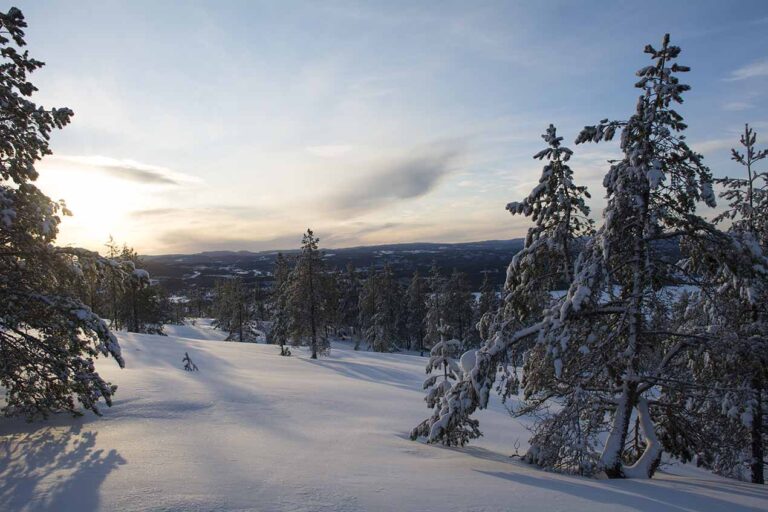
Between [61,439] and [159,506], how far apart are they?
385 cm

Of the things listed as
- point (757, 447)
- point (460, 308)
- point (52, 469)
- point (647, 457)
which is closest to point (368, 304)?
point (460, 308)

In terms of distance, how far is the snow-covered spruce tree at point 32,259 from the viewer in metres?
7.57

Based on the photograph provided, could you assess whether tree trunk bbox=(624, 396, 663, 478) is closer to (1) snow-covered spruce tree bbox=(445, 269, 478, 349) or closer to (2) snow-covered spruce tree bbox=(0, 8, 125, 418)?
(2) snow-covered spruce tree bbox=(0, 8, 125, 418)

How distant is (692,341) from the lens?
826 centimetres

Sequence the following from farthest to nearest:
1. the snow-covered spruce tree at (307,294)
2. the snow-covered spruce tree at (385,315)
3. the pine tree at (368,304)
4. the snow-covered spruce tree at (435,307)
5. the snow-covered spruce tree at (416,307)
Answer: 1. the snow-covered spruce tree at (416,307)
2. the pine tree at (368,304)
3. the snow-covered spruce tree at (385,315)
4. the snow-covered spruce tree at (435,307)
5. the snow-covered spruce tree at (307,294)

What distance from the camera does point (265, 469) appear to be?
621 centimetres

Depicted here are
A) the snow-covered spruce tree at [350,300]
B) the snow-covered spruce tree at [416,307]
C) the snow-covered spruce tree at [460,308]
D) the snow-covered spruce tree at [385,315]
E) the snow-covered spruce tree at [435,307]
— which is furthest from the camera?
the snow-covered spruce tree at [350,300]

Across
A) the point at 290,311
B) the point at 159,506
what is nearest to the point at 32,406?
the point at 159,506

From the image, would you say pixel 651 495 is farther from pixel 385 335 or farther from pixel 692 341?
pixel 385 335

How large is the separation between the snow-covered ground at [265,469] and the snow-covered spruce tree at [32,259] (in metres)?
0.79

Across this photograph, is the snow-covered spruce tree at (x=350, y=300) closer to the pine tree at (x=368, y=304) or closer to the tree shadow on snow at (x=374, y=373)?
the pine tree at (x=368, y=304)

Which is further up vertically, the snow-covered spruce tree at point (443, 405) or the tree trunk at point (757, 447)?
the snow-covered spruce tree at point (443, 405)

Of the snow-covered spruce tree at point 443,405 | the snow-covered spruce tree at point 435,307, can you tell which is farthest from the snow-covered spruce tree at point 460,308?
the snow-covered spruce tree at point 443,405

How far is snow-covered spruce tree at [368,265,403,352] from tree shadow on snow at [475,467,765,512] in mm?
48251
